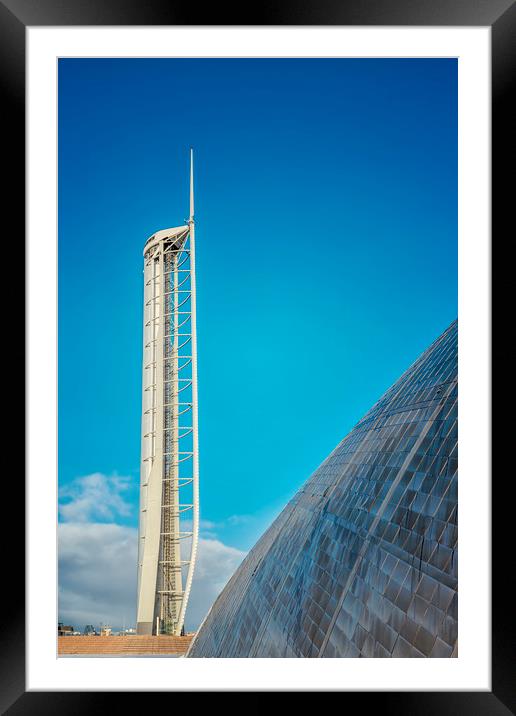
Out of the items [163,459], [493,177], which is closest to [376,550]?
[493,177]

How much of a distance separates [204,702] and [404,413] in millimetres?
3483

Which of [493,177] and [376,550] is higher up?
[493,177]

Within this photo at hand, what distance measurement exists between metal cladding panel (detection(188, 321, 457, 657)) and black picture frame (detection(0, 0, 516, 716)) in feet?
1.65

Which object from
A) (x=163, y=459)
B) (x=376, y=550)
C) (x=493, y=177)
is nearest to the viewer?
(x=493, y=177)

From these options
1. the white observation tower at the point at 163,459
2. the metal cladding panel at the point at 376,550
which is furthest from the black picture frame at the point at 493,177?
the white observation tower at the point at 163,459

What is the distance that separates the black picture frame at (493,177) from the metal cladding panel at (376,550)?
503 millimetres

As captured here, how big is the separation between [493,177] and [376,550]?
2.70 meters

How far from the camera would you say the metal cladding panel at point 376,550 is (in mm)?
3742

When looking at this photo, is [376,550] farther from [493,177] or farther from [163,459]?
[163,459]

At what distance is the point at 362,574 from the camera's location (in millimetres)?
4582

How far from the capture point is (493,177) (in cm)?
294

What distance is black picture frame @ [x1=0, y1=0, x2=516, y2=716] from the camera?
2838mm

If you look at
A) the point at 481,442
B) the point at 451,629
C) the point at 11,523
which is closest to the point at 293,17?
the point at 481,442

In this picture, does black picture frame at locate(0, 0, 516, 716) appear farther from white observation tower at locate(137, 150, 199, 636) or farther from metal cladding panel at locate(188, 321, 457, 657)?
white observation tower at locate(137, 150, 199, 636)
